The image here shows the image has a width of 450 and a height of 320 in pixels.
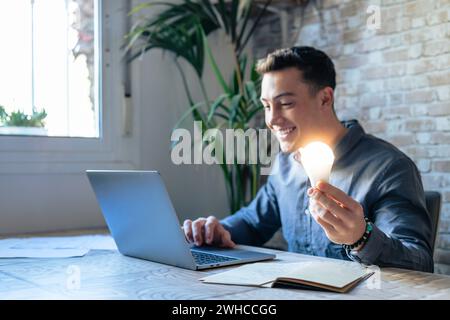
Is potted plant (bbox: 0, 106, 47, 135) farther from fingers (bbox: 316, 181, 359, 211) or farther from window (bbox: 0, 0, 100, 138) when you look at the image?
fingers (bbox: 316, 181, 359, 211)

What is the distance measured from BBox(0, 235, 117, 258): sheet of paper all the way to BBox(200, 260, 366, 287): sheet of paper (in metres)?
0.52

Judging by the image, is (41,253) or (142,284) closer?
(142,284)

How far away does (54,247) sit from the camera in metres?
1.70

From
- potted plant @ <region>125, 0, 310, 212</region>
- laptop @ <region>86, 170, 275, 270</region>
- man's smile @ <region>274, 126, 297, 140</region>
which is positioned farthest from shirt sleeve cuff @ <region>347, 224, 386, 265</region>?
potted plant @ <region>125, 0, 310, 212</region>

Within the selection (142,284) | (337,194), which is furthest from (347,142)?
(142,284)

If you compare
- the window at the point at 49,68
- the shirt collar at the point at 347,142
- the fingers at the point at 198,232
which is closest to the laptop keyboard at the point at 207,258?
the fingers at the point at 198,232

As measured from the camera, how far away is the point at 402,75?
2449 millimetres

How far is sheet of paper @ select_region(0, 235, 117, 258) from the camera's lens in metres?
1.56

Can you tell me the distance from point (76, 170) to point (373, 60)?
4.68ft

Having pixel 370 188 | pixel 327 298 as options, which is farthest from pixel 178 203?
pixel 327 298

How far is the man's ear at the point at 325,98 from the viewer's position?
198cm

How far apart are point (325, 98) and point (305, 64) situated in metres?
0.14

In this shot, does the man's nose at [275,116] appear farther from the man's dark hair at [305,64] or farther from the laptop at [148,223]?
the laptop at [148,223]

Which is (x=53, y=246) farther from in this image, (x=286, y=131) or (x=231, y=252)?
(x=286, y=131)
